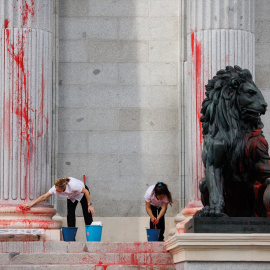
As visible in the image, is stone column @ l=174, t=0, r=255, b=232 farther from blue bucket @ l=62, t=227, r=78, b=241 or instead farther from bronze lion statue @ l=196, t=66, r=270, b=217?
bronze lion statue @ l=196, t=66, r=270, b=217

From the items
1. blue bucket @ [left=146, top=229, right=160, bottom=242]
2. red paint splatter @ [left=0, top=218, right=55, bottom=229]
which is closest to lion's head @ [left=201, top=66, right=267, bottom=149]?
blue bucket @ [left=146, top=229, right=160, bottom=242]

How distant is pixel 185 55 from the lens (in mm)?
21641

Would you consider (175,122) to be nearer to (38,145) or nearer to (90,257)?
(38,145)

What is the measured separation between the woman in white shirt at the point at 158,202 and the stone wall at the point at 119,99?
5.64ft

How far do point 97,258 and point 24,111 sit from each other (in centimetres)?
477

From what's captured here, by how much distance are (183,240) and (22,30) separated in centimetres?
815

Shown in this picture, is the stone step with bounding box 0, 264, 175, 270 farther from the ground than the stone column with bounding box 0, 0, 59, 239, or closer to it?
closer to it

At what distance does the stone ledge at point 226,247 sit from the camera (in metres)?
12.6

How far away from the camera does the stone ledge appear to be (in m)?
12.6

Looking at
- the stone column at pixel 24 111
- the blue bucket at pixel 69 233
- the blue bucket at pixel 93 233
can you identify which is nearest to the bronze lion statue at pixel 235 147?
the blue bucket at pixel 93 233

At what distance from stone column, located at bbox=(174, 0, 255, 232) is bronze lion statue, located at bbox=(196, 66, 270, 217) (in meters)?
5.24

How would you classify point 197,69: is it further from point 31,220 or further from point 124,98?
point 31,220

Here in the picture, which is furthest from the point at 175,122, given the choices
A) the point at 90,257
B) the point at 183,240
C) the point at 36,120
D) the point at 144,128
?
the point at 183,240

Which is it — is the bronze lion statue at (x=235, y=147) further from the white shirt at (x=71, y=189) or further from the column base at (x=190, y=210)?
the column base at (x=190, y=210)
